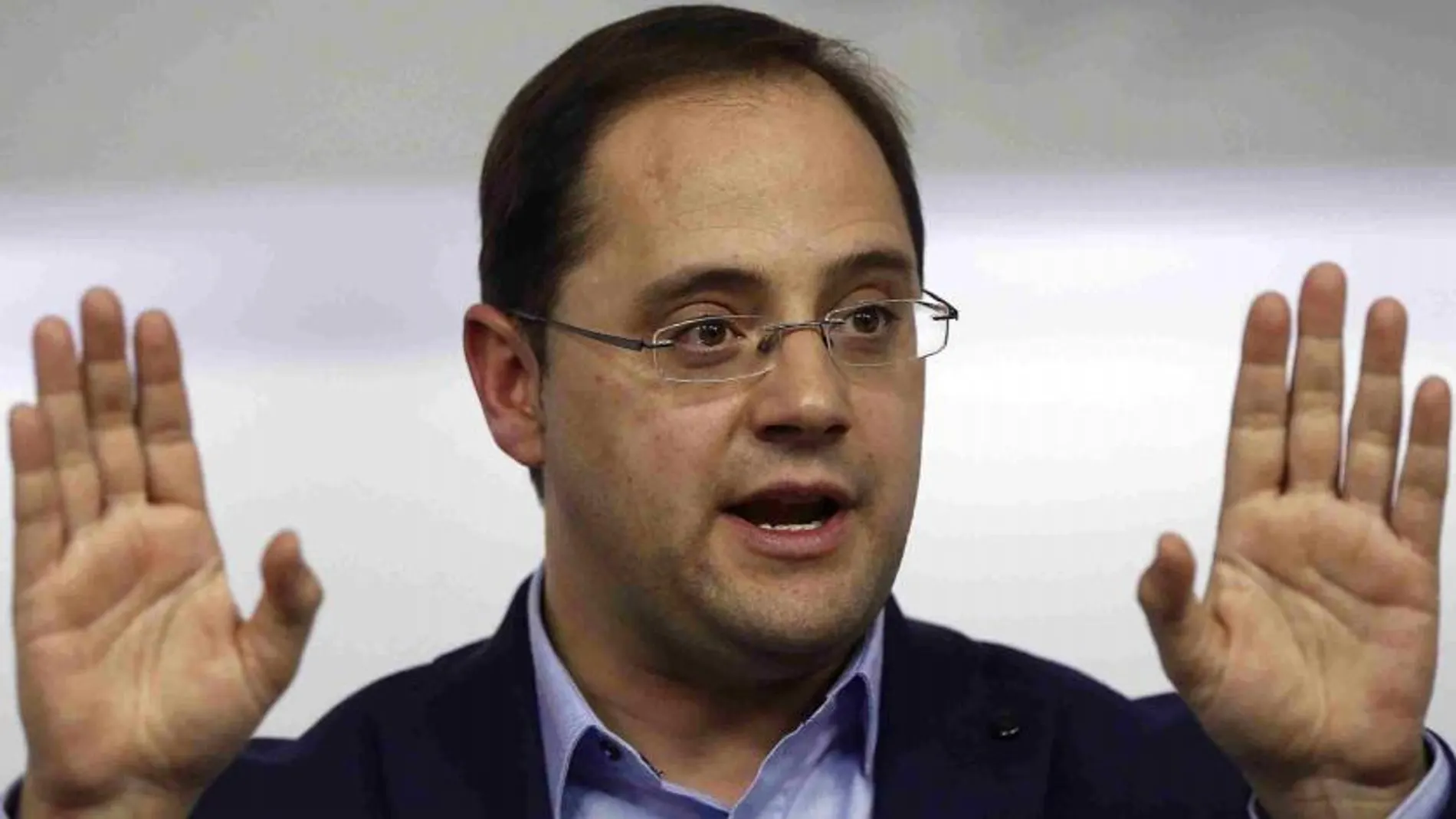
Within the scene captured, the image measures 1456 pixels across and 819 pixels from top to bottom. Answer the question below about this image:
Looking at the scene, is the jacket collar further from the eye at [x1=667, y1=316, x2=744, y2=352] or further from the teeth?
the eye at [x1=667, y1=316, x2=744, y2=352]

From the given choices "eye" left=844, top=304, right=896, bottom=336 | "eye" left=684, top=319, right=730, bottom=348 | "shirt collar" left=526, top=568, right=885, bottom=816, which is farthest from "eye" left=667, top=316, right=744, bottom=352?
"shirt collar" left=526, top=568, right=885, bottom=816

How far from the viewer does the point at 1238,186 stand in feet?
7.39

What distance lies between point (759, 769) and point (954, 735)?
0.19 m

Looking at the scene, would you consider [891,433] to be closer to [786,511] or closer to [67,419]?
[786,511]

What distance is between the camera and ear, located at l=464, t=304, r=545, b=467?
181 centimetres

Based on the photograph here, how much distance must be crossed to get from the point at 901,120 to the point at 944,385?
0.42 metres

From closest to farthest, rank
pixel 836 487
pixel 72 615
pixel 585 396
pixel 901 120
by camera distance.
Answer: pixel 72 615 → pixel 836 487 → pixel 585 396 → pixel 901 120

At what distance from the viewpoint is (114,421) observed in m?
1.44

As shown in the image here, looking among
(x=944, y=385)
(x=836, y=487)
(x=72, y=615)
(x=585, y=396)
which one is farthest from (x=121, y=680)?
(x=944, y=385)

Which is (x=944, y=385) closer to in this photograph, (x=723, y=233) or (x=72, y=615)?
(x=723, y=233)

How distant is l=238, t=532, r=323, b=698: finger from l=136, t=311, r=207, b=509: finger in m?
0.12

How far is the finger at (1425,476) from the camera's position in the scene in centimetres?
146

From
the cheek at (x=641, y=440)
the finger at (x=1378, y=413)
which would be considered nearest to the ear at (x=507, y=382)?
the cheek at (x=641, y=440)

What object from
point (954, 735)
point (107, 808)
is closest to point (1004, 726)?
point (954, 735)
